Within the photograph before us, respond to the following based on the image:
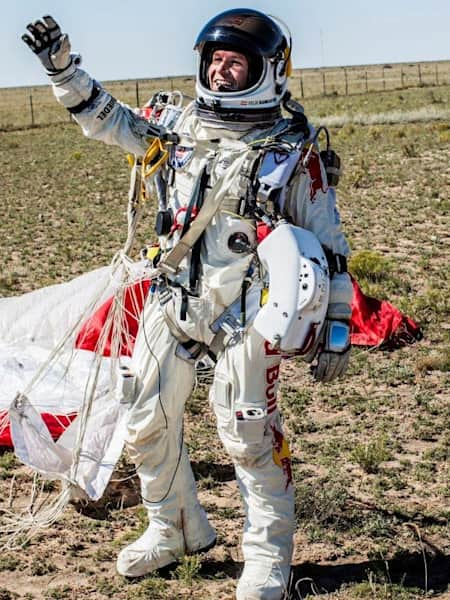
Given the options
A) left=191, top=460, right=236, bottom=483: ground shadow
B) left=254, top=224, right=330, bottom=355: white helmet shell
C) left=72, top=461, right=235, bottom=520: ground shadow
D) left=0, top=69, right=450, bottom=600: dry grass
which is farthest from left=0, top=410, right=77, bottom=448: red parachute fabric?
left=254, top=224, right=330, bottom=355: white helmet shell

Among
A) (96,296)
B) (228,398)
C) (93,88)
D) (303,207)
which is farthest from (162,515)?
(93,88)

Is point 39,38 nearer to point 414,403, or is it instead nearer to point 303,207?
point 303,207

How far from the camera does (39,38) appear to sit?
4109mm

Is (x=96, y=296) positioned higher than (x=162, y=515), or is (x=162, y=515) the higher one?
(x=96, y=296)

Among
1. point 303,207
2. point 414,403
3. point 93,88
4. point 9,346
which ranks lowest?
point 414,403

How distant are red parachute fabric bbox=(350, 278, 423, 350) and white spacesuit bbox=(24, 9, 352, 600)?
155 inches

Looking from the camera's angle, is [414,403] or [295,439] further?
[414,403]

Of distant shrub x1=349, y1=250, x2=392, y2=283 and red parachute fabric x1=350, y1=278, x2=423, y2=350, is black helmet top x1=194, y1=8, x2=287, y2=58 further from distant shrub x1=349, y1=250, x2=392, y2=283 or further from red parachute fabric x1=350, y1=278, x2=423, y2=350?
distant shrub x1=349, y1=250, x2=392, y2=283

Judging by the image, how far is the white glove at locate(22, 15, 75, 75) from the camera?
4.09 metres

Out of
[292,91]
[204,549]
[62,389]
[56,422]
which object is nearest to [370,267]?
[62,389]

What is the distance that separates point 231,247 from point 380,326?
4.36m

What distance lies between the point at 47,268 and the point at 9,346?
16.1ft

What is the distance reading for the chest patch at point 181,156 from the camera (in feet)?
14.0


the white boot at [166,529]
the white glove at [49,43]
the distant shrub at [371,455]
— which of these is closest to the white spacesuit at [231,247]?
the white glove at [49,43]
